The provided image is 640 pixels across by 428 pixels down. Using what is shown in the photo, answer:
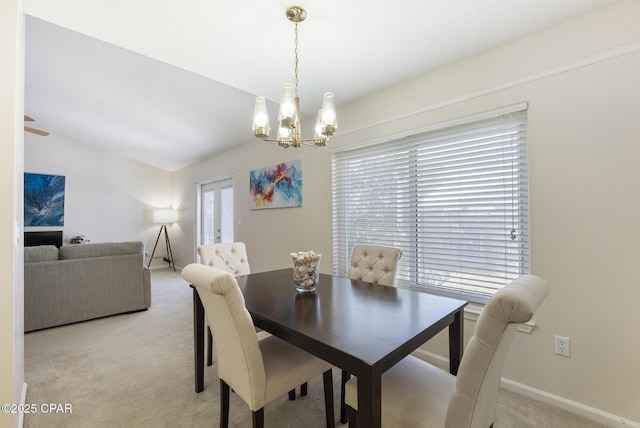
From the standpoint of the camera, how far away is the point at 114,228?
238 inches

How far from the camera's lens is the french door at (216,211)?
507 cm

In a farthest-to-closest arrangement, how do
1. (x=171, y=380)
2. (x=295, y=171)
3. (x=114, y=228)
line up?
(x=114, y=228), (x=295, y=171), (x=171, y=380)

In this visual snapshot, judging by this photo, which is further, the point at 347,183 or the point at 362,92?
the point at 347,183

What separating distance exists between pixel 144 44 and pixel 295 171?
6.17 feet

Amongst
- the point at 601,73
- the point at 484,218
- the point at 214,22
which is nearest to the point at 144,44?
the point at 214,22

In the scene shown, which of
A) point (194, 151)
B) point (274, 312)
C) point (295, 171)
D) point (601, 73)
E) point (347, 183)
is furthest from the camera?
point (194, 151)

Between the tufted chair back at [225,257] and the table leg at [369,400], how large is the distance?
174 centimetres

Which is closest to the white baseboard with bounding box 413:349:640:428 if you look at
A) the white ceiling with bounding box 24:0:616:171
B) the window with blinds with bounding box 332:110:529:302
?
the window with blinds with bounding box 332:110:529:302

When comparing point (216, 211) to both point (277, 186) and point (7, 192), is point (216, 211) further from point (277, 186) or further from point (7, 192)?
point (7, 192)

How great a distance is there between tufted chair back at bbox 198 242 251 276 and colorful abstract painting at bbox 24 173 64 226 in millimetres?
5091

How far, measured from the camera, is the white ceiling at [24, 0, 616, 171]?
1.68m

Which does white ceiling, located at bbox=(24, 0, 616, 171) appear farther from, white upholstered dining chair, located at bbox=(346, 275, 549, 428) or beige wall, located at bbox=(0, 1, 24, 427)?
white upholstered dining chair, located at bbox=(346, 275, 549, 428)

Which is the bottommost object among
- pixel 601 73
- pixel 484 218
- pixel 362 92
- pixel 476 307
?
pixel 476 307

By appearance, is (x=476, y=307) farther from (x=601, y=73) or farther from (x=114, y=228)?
(x=114, y=228)
